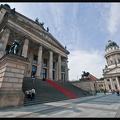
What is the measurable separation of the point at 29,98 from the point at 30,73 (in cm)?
1735

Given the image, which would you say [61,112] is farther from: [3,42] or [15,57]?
[3,42]

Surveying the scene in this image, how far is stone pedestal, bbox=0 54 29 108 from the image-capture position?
7671 mm

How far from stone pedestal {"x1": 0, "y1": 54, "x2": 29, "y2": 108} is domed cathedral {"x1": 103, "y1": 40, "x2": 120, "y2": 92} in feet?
186

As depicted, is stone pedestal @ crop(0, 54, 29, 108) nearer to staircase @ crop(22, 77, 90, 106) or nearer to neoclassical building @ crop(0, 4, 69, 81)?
staircase @ crop(22, 77, 90, 106)

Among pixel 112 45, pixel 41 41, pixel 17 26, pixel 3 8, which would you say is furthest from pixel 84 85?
pixel 112 45

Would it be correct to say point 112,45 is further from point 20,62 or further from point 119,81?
point 20,62

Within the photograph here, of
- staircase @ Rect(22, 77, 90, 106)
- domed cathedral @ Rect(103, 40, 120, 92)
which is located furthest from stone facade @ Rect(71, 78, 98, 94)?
domed cathedral @ Rect(103, 40, 120, 92)

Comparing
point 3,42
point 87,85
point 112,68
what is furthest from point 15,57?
point 112,68

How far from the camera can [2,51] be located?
55.1 ft

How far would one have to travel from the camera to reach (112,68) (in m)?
61.2

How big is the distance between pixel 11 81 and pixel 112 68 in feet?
217

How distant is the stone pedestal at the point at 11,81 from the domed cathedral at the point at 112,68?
5675cm

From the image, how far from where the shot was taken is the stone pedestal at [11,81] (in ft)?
25.2

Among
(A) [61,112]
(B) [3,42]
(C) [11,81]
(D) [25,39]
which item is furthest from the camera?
(D) [25,39]
